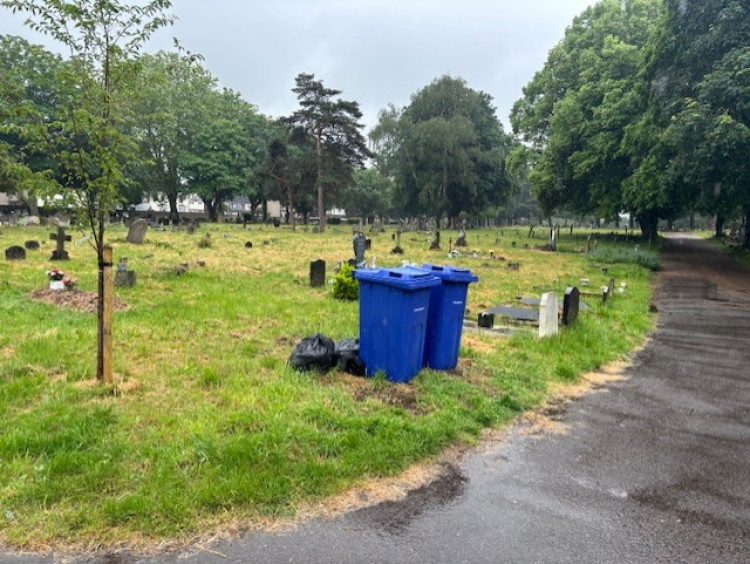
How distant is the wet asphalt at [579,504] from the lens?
300 centimetres

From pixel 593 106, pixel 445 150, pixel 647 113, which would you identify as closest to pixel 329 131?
pixel 445 150

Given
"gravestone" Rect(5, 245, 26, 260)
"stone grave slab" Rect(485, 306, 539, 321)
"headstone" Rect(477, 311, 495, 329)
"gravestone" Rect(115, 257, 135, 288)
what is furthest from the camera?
"gravestone" Rect(5, 245, 26, 260)

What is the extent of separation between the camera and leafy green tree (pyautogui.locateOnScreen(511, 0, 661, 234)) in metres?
26.9

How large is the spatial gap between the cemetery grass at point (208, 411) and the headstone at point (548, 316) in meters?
0.21

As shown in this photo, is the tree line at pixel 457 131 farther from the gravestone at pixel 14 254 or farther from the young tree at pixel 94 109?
the gravestone at pixel 14 254

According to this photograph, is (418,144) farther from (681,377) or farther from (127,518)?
(127,518)

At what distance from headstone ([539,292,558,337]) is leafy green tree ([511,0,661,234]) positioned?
20000 mm

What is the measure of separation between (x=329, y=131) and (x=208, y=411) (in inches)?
1584

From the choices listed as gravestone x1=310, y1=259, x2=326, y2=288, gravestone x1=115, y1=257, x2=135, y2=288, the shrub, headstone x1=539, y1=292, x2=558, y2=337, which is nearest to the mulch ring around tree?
gravestone x1=115, y1=257, x2=135, y2=288

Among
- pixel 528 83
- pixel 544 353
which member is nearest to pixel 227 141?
pixel 528 83

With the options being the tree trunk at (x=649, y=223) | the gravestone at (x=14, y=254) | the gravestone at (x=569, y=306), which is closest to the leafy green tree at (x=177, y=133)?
the gravestone at (x=14, y=254)

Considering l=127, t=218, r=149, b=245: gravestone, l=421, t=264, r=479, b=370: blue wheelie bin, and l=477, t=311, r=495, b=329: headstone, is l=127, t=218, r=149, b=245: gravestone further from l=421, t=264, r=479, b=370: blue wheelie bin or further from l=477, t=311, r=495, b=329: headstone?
l=421, t=264, r=479, b=370: blue wheelie bin

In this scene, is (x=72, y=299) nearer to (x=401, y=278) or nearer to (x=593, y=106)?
(x=401, y=278)

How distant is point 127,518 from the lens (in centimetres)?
313
